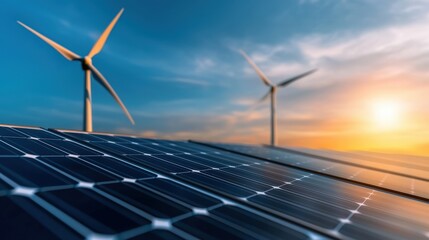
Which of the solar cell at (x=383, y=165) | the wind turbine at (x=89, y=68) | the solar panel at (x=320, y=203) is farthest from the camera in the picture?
the wind turbine at (x=89, y=68)

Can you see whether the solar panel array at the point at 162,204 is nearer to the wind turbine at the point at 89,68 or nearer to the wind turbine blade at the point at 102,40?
the wind turbine at the point at 89,68

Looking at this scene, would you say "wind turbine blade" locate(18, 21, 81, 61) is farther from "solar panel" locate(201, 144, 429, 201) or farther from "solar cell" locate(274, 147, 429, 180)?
"solar cell" locate(274, 147, 429, 180)

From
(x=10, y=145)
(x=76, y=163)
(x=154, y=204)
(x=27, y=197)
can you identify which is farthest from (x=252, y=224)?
(x=10, y=145)

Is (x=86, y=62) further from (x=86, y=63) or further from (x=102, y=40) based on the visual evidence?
(x=102, y=40)

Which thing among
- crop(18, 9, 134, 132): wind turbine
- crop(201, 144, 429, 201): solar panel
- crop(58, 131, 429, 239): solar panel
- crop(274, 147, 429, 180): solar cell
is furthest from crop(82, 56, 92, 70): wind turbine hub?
crop(274, 147, 429, 180): solar cell

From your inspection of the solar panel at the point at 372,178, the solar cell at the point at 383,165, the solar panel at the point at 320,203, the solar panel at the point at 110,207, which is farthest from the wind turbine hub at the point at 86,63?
the solar cell at the point at 383,165

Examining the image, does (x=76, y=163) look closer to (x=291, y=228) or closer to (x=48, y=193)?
(x=48, y=193)

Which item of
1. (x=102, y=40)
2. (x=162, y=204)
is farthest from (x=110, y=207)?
(x=102, y=40)
